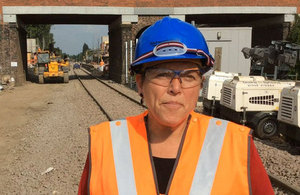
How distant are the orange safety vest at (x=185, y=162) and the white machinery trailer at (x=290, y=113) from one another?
19.2ft

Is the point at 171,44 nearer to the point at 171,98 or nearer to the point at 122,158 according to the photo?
the point at 171,98

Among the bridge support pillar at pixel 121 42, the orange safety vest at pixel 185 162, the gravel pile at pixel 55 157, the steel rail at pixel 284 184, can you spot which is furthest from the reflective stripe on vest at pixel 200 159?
the bridge support pillar at pixel 121 42

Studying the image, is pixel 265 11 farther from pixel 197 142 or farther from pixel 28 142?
pixel 197 142

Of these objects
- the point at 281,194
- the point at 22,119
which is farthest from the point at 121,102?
the point at 281,194

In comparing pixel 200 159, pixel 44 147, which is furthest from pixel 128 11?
pixel 200 159

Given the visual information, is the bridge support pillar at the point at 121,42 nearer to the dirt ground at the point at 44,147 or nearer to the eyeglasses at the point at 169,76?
the dirt ground at the point at 44,147

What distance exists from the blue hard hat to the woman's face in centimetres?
8

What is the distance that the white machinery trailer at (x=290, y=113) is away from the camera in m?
6.97

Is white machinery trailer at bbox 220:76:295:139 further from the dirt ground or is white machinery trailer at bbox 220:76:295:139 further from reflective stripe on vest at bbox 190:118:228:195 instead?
reflective stripe on vest at bbox 190:118:228:195

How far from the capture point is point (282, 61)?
12102mm

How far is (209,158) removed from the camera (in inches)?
67.6

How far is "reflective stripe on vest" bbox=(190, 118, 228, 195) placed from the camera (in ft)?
5.40

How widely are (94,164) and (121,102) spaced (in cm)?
1379

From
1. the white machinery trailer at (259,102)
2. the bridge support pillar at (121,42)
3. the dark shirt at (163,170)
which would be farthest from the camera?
the bridge support pillar at (121,42)
